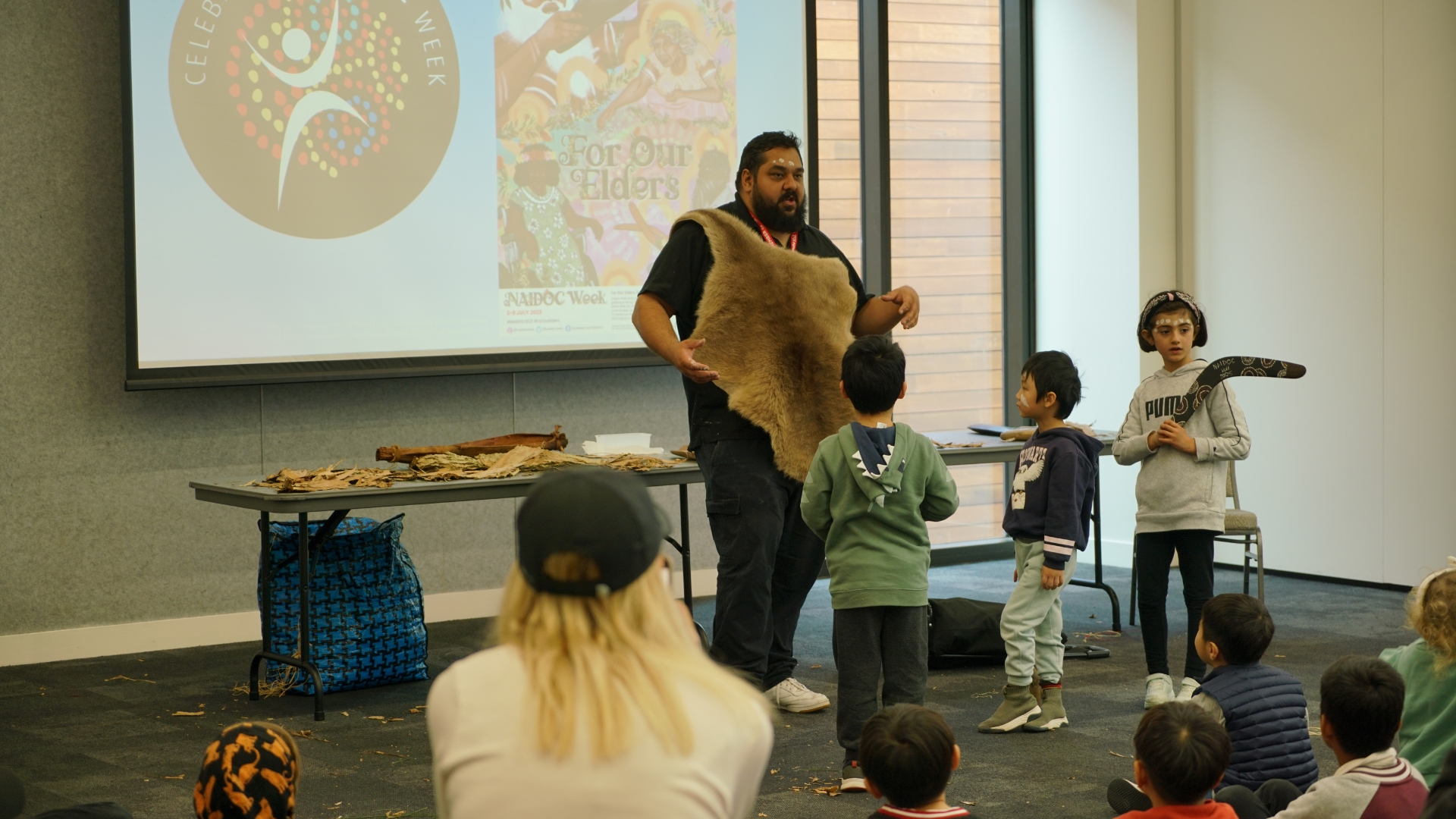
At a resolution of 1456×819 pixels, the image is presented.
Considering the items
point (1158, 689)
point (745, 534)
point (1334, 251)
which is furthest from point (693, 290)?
point (1334, 251)

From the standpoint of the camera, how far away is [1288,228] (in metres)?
6.30

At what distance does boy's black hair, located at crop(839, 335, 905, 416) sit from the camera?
10.3 feet

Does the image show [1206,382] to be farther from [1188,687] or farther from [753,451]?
[753,451]

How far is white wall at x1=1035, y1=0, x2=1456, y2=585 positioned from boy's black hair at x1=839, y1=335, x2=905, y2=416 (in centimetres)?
364

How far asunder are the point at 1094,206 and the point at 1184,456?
325 centimetres

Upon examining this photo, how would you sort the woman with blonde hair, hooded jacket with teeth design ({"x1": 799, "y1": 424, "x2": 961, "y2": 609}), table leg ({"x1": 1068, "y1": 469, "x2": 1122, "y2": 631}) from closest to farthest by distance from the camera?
the woman with blonde hair
hooded jacket with teeth design ({"x1": 799, "y1": 424, "x2": 961, "y2": 609})
table leg ({"x1": 1068, "y1": 469, "x2": 1122, "y2": 631})

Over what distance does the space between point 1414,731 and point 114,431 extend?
14.4ft

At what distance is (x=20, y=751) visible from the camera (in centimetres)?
364

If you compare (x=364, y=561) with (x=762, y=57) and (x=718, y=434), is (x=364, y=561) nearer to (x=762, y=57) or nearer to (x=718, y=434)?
(x=718, y=434)

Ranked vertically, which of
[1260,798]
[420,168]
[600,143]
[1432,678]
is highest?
[600,143]

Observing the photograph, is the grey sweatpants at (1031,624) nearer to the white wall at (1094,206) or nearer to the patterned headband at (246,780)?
the patterned headband at (246,780)

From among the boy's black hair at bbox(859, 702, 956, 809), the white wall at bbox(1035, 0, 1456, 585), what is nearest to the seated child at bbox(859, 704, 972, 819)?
the boy's black hair at bbox(859, 702, 956, 809)

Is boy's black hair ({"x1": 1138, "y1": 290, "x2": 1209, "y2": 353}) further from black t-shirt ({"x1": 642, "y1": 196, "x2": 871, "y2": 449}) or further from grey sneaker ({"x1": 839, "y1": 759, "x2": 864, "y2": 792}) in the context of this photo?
grey sneaker ({"x1": 839, "y1": 759, "x2": 864, "y2": 792})

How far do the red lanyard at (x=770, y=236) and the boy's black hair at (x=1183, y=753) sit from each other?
83.0 inches
